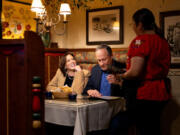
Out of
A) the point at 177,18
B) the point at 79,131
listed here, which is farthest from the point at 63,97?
the point at 177,18

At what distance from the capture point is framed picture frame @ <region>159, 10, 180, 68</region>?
359 cm

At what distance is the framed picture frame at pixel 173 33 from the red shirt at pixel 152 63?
1562 mm

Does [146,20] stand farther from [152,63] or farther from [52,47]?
[52,47]

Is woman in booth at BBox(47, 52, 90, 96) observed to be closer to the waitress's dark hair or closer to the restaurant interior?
the restaurant interior

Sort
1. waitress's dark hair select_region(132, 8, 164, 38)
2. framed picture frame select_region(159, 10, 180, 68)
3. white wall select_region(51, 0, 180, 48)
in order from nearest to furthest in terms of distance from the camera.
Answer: waitress's dark hair select_region(132, 8, 164, 38) < framed picture frame select_region(159, 10, 180, 68) < white wall select_region(51, 0, 180, 48)

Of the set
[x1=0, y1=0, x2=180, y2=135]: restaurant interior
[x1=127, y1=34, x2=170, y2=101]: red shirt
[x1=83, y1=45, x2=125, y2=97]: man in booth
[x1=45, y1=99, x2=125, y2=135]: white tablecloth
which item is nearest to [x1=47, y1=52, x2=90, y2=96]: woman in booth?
[x1=83, y1=45, x2=125, y2=97]: man in booth

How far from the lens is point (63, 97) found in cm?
256

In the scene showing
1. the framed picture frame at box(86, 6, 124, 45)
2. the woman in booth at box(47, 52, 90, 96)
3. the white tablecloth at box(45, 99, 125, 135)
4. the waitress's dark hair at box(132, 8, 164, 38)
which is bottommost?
the white tablecloth at box(45, 99, 125, 135)

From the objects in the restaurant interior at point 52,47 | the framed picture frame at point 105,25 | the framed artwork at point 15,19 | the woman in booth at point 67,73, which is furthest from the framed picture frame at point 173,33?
the framed artwork at point 15,19

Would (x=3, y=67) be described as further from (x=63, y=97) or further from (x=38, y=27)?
(x=38, y=27)

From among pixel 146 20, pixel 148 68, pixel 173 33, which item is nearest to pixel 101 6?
pixel 173 33

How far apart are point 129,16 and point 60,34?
1.44 m

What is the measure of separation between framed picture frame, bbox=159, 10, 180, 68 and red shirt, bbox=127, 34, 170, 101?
156cm

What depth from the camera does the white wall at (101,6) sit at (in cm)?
382
